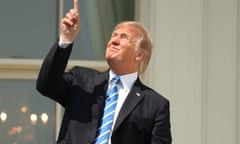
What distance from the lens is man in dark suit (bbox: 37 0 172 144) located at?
2859mm

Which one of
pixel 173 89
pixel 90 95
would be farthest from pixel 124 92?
pixel 173 89

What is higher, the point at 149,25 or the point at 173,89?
the point at 149,25

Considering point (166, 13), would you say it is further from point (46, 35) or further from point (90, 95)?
point (90, 95)

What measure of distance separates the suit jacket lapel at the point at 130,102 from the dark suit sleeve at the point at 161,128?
3.8 inches

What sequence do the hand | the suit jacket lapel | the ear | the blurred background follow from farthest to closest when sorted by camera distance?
1. the blurred background
2. the ear
3. the suit jacket lapel
4. the hand

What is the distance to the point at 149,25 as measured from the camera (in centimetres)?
403

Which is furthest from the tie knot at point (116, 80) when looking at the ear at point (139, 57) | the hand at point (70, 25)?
the hand at point (70, 25)

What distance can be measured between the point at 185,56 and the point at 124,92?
1.08 m

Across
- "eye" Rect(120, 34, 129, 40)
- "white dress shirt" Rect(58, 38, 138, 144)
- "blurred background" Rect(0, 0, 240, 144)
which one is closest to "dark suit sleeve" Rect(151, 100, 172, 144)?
"white dress shirt" Rect(58, 38, 138, 144)

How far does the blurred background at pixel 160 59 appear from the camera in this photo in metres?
3.99

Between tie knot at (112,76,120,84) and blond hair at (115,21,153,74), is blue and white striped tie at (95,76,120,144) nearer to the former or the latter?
tie knot at (112,76,120,84)

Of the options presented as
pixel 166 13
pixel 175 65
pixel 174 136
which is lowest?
pixel 174 136

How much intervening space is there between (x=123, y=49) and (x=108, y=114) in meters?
0.25

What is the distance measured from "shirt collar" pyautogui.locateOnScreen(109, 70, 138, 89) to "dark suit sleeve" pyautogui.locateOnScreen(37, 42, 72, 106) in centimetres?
20
